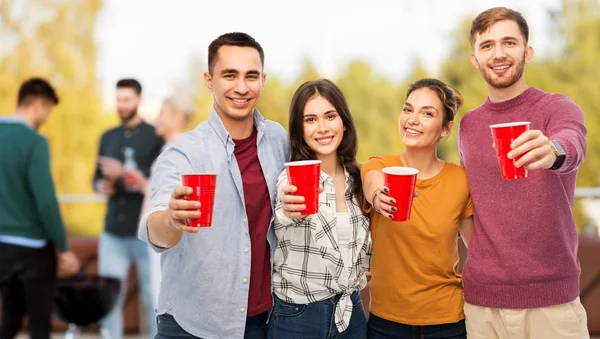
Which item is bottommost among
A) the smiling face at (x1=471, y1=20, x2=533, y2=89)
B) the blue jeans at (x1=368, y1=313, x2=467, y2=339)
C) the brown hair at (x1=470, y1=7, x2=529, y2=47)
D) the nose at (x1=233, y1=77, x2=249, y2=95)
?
the blue jeans at (x1=368, y1=313, x2=467, y2=339)

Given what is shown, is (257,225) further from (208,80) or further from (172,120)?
(172,120)

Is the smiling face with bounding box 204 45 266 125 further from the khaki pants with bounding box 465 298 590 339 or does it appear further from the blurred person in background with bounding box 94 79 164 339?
the blurred person in background with bounding box 94 79 164 339

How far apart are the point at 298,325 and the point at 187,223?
0.57m

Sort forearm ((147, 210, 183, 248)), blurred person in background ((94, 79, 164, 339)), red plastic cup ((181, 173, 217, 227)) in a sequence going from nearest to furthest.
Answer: red plastic cup ((181, 173, 217, 227)) → forearm ((147, 210, 183, 248)) → blurred person in background ((94, 79, 164, 339))

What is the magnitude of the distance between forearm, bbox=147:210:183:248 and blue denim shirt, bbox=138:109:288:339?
0.25ft

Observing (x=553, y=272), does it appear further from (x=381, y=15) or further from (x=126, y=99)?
(x=381, y=15)

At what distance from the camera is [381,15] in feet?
81.3

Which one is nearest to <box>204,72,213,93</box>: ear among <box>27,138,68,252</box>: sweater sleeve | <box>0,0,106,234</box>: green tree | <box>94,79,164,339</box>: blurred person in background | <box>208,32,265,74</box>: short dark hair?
<box>208,32,265,74</box>: short dark hair

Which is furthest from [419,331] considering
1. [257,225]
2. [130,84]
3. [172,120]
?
[130,84]

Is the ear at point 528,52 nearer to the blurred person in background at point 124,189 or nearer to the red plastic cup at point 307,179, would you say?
the red plastic cup at point 307,179

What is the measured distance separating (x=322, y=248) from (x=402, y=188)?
0.35 meters

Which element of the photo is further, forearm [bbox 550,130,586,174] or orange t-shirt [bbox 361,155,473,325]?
orange t-shirt [bbox 361,155,473,325]

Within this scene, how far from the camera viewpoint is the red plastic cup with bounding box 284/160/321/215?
203 centimetres

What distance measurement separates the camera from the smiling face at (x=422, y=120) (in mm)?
2395
